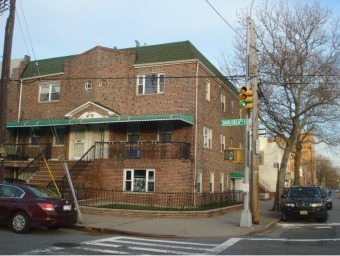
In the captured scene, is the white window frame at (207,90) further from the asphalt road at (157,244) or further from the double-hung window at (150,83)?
the asphalt road at (157,244)

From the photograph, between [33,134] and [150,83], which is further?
[33,134]

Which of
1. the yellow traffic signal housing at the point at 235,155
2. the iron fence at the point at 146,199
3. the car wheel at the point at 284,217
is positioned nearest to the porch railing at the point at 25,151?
the iron fence at the point at 146,199

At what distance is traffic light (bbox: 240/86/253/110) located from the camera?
51.7 ft

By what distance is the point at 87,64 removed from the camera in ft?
85.8

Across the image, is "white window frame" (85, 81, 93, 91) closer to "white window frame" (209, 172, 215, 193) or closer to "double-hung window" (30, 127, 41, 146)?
"double-hung window" (30, 127, 41, 146)

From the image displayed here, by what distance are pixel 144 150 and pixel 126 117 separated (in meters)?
2.08

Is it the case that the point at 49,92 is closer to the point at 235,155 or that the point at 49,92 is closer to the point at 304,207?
the point at 235,155

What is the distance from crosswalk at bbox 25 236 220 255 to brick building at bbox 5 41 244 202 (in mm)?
10008

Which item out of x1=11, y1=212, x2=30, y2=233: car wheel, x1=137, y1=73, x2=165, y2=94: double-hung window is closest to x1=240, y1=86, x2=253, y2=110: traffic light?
x1=11, y1=212, x2=30, y2=233: car wheel

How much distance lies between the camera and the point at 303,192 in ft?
65.0

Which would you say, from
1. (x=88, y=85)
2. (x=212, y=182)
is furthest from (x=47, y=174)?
(x=212, y=182)

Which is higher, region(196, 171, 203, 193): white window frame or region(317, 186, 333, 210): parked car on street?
region(196, 171, 203, 193): white window frame

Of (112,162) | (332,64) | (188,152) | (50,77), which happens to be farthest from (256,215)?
(50,77)

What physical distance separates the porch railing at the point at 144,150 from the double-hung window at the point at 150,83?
3.33 m
